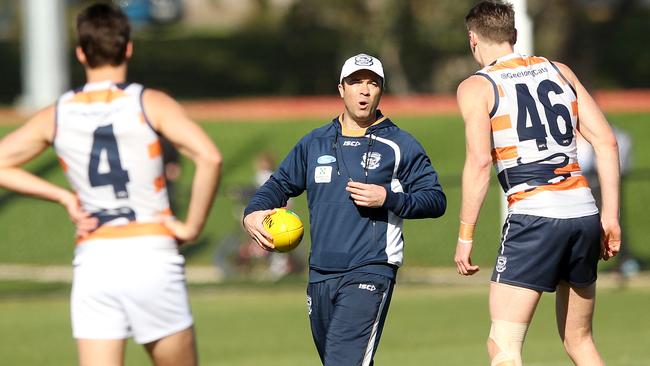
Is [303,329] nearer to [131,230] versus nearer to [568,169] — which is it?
[568,169]

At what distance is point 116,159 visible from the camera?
6078 millimetres

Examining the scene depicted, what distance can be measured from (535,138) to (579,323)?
1.09 m

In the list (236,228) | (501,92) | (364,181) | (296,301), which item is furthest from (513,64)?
(236,228)

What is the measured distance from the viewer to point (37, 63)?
27578 mm

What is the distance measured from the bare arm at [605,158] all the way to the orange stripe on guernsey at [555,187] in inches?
5.5

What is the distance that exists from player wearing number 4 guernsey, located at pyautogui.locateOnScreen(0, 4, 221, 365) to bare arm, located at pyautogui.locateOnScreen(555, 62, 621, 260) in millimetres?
2363

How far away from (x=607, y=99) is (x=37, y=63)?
1280cm

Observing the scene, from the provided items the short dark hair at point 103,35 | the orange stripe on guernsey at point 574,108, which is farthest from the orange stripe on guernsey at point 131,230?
the orange stripe on guernsey at point 574,108

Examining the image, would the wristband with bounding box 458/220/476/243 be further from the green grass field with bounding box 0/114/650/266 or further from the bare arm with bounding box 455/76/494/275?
the green grass field with bounding box 0/114/650/266

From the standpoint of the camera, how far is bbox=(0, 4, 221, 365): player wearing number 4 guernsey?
19.8 feet

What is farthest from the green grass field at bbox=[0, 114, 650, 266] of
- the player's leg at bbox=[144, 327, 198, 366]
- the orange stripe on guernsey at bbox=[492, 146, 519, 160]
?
the player's leg at bbox=[144, 327, 198, 366]

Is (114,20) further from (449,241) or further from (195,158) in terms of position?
(449,241)

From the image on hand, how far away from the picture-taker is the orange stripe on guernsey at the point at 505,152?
7.26 meters

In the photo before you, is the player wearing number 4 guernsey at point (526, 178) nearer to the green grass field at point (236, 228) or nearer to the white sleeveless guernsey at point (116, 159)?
the white sleeveless guernsey at point (116, 159)
